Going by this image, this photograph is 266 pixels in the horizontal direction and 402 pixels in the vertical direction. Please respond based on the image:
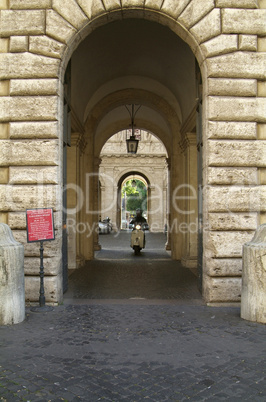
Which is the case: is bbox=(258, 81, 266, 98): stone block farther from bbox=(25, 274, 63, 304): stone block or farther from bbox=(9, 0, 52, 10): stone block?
bbox=(25, 274, 63, 304): stone block

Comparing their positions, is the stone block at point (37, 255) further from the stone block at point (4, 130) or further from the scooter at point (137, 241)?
the scooter at point (137, 241)

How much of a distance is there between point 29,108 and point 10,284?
9.11ft

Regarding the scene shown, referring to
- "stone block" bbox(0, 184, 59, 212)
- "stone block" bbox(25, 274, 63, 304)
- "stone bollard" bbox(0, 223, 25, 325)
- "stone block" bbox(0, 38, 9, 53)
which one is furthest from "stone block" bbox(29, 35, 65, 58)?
"stone block" bbox(25, 274, 63, 304)

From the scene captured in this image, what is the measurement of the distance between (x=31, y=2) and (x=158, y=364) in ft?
18.4

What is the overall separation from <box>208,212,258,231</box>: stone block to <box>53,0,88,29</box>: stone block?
370 cm

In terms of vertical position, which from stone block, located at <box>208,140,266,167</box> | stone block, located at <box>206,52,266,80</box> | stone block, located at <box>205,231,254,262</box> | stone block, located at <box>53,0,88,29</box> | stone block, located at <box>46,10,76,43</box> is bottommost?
stone block, located at <box>205,231,254,262</box>

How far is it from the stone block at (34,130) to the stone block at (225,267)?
3194 mm

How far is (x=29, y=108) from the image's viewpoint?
236 inches

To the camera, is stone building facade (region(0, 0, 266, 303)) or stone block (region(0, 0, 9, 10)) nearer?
stone building facade (region(0, 0, 266, 303))

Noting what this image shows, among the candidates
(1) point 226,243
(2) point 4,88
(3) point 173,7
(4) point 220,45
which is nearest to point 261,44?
(4) point 220,45

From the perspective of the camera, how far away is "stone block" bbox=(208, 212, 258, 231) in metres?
5.95

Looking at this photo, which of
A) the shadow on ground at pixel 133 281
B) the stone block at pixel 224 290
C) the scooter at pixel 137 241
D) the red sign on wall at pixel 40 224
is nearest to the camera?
the red sign on wall at pixel 40 224

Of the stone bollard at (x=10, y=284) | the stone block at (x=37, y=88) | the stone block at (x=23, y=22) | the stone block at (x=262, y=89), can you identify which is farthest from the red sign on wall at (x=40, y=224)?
the stone block at (x=262, y=89)

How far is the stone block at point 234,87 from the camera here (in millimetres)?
6012
